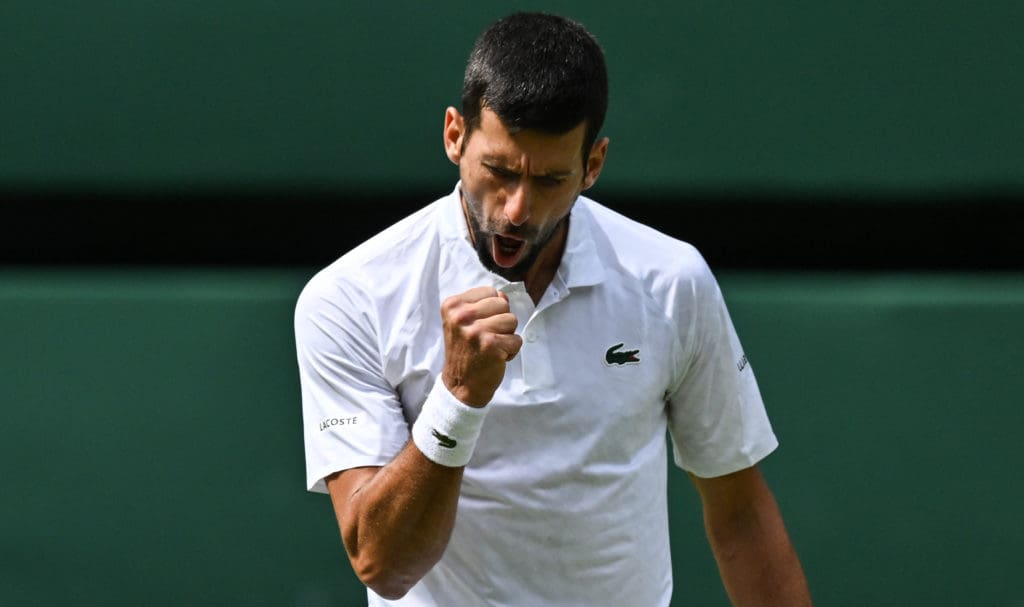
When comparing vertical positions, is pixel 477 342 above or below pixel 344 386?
above

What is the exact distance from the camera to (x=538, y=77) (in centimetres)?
200

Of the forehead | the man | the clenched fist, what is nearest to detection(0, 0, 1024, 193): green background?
the man

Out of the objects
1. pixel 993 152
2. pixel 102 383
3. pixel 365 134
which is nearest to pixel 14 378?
pixel 102 383

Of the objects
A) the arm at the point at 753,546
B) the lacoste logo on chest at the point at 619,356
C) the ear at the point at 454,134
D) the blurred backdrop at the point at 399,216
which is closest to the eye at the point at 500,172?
the ear at the point at 454,134

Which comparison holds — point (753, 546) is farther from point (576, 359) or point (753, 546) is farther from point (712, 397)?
point (576, 359)

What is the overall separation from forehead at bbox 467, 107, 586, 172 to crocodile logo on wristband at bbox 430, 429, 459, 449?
0.37m

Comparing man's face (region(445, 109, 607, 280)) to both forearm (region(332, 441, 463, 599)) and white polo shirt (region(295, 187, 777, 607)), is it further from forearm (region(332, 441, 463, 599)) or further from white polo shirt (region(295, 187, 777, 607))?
forearm (region(332, 441, 463, 599))

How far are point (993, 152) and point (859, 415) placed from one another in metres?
0.62

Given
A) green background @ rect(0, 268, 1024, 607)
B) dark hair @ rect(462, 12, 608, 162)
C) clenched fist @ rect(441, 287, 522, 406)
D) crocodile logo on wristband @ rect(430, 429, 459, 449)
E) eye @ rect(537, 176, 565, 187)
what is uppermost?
dark hair @ rect(462, 12, 608, 162)

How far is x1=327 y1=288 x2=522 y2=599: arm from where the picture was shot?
74.9 inches

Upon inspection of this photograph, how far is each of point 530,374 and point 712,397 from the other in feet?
1.00

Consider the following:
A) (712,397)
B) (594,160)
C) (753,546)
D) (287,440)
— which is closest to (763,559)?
(753,546)

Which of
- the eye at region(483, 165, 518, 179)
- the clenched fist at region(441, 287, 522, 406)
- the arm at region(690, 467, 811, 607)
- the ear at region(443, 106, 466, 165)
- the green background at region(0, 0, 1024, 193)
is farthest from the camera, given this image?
the green background at region(0, 0, 1024, 193)

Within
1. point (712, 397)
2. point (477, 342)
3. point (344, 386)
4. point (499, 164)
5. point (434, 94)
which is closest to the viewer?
point (477, 342)
